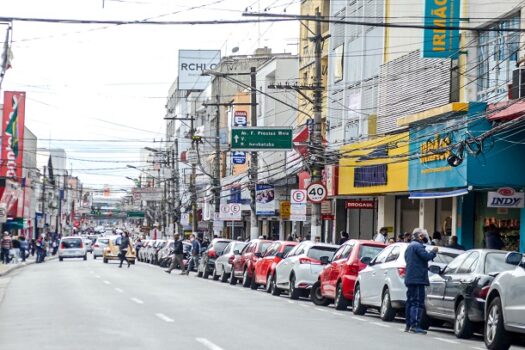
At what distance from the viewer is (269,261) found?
3297 centimetres

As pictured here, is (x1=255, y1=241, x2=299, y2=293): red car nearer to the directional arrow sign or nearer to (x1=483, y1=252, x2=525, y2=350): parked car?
the directional arrow sign

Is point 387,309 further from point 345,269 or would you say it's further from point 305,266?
Answer: point 305,266

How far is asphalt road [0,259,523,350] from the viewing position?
15430 mm

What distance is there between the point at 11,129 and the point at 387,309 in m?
59.0

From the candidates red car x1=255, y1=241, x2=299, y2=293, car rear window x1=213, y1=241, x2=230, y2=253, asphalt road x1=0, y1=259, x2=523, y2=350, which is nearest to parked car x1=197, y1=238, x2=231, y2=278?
car rear window x1=213, y1=241, x2=230, y2=253

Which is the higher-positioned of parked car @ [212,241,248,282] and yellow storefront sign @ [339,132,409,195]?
yellow storefront sign @ [339,132,409,195]

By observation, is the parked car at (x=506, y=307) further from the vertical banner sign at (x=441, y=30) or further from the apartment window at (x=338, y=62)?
the apartment window at (x=338, y=62)

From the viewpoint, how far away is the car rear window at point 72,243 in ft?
231

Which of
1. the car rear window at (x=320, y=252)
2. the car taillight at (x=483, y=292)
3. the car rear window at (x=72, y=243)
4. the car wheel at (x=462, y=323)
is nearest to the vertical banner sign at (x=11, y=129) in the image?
the car rear window at (x=72, y=243)

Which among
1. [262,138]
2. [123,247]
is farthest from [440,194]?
[123,247]

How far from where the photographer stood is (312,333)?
57.4 feet

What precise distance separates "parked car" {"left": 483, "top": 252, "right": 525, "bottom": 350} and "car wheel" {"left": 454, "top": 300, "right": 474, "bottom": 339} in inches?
68.4

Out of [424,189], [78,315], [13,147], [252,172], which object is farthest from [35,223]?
[78,315]

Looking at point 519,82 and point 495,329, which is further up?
point 519,82
